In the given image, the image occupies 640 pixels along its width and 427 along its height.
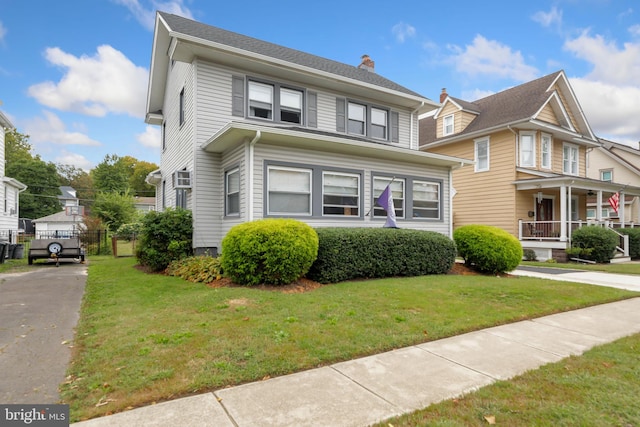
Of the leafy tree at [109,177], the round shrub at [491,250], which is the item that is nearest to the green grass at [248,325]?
the round shrub at [491,250]

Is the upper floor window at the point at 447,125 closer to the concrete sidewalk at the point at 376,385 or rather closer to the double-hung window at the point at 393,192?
the double-hung window at the point at 393,192

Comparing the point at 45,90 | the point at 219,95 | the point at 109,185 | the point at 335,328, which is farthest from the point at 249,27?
the point at 109,185

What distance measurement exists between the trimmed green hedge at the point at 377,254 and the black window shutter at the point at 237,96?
5.08 m

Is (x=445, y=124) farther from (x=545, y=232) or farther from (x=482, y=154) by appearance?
(x=545, y=232)

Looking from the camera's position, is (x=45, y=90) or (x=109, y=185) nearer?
(x=45, y=90)

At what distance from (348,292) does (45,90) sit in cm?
3486

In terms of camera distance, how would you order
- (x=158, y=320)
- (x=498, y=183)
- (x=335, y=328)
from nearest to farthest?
1. (x=335, y=328)
2. (x=158, y=320)
3. (x=498, y=183)

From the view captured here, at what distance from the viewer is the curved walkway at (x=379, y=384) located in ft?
8.39

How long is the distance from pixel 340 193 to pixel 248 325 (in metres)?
6.55

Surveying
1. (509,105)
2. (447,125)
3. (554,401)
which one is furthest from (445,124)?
(554,401)

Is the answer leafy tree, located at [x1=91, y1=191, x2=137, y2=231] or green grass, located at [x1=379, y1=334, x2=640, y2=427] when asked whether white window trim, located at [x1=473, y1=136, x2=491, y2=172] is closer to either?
green grass, located at [x1=379, y1=334, x2=640, y2=427]

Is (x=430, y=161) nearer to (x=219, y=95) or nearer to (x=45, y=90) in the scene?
(x=219, y=95)

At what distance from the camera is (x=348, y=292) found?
691cm

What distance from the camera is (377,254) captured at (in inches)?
345
